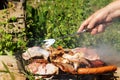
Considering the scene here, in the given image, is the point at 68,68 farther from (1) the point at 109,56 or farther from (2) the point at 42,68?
(1) the point at 109,56

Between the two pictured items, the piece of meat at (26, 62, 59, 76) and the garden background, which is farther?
the garden background

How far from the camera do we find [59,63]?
4.55 m

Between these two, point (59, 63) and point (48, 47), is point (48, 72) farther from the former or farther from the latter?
point (48, 47)

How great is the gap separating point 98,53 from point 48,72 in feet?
3.15

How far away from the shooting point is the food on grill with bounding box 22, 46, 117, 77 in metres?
4.40

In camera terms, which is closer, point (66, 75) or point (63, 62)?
point (66, 75)

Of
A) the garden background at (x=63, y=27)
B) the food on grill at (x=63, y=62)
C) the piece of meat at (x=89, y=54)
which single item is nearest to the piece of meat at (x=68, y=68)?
the food on grill at (x=63, y=62)

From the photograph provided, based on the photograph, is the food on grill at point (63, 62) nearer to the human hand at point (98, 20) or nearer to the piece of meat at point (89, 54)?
the piece of meat at point (89, 54)

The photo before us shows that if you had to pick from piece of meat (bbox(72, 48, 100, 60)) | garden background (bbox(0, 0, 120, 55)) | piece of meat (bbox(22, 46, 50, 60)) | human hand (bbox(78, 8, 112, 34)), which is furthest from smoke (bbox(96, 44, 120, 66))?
garden background (bbox(0, 0, 120, 55))

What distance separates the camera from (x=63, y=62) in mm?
4594

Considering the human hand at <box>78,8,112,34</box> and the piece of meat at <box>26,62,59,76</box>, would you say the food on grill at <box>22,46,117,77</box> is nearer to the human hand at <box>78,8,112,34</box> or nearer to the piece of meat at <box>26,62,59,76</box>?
the piece of meat at <box>26,62,59,76</box>

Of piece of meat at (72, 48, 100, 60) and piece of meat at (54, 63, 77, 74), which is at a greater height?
piece of meat at (72, 48, 100, 60)

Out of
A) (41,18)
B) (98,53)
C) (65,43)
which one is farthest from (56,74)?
(41,18)

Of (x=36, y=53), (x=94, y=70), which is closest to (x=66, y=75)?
(x=94, y=70)
